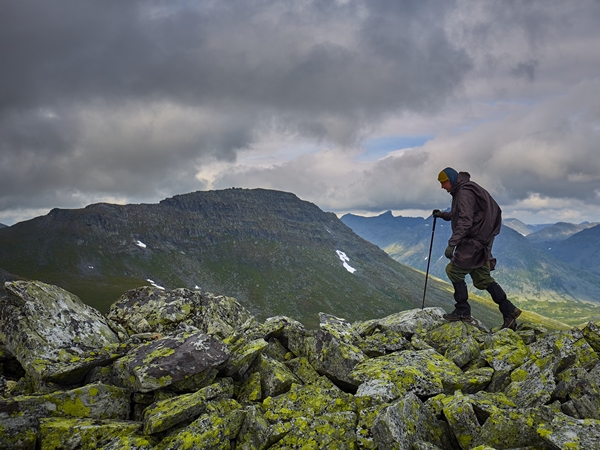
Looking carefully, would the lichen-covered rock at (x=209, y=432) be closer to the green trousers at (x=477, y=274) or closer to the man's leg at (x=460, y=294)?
the green trousers at (x=477, y=274)

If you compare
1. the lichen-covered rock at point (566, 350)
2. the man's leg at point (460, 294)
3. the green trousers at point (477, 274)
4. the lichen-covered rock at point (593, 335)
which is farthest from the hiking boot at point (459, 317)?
the lichen-covered rock at point (593, 335)

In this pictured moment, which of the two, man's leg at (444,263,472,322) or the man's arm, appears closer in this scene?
the man's arm

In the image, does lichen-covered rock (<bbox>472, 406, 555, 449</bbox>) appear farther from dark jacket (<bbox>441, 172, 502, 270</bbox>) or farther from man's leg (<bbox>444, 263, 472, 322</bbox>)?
man's leg (<bbox>444, 263, 472, 322</bbox>)

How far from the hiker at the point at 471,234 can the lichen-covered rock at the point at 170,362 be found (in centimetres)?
946

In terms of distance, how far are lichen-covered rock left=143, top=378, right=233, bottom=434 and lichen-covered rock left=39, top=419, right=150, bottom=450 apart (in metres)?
0.29

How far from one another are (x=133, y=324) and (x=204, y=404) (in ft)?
23.3

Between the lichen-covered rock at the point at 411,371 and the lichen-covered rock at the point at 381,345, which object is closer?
the lichen-covered rock at the point at 411,371

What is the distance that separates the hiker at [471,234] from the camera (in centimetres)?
1350

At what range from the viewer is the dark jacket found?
44.1 ft

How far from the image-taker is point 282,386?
10203mm

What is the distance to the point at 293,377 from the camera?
35.1ft

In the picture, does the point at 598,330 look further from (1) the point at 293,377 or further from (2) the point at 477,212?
(1) the point at 293,377

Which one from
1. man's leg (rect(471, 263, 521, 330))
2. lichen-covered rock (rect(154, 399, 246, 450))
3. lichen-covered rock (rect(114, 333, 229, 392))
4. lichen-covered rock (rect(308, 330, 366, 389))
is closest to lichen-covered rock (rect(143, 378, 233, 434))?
lichen-covered rock (rect(154, 399, 246, 450))

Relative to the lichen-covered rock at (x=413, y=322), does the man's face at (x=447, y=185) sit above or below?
above
